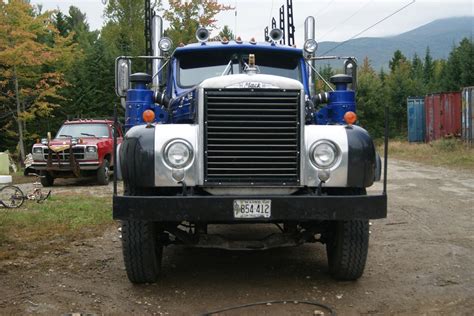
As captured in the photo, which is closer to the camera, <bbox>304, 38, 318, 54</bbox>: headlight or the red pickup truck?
<bbox>304, 38, 318, 54</bbox>: headlight

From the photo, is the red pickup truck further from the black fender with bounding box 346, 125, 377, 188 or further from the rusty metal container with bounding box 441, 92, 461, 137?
the rusty metal container with bounding box 441, 92, 461, 137

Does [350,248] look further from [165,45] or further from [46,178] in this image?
[46,178]

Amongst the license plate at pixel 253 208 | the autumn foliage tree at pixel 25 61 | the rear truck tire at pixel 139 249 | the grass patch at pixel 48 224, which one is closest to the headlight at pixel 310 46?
the license plate at pixel 253 208

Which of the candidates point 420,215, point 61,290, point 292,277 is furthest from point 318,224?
point 420,215

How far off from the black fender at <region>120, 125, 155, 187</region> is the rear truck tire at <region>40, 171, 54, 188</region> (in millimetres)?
10656

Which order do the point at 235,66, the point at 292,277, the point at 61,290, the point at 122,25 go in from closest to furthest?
the point at 61,290
the point at 292,277
the point at 235,66
the point at 122,25

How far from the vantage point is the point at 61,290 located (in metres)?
5.00

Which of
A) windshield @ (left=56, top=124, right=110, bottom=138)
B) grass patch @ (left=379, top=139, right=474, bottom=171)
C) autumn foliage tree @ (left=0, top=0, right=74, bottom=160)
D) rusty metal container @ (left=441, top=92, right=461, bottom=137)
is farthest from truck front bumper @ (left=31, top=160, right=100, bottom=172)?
rusty metal container @ (left=441, top=92, right=461, bottom=137)

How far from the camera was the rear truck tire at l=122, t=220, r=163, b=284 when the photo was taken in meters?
4.88

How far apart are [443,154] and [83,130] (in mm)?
14110

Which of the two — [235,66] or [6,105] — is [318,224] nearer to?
[235,66]

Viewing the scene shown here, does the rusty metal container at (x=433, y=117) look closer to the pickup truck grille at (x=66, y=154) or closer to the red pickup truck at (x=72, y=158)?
the red pickup truck at (x=72, y=158)

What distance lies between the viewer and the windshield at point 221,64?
6383mm

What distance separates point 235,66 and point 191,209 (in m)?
2.32
